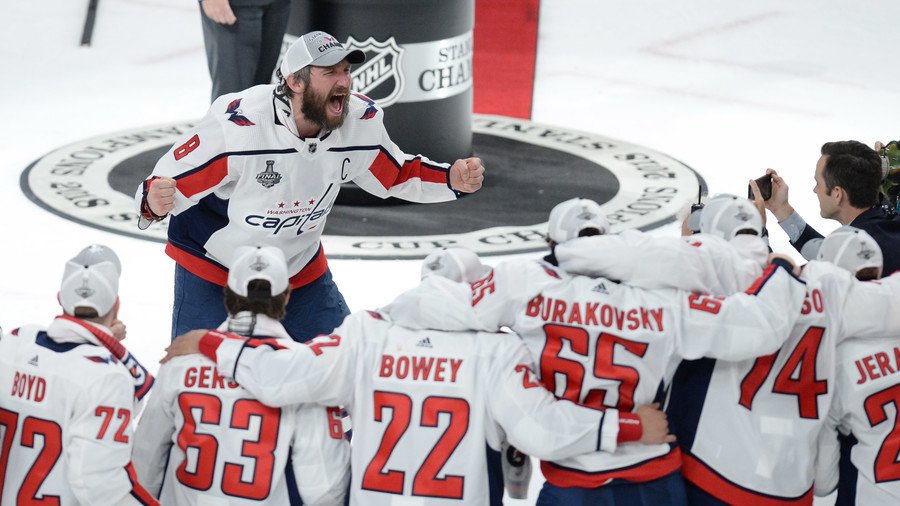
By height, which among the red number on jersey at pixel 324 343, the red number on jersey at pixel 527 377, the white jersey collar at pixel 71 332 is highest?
the white jersey collar at pixel 71 332

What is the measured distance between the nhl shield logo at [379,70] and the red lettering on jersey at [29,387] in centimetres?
374

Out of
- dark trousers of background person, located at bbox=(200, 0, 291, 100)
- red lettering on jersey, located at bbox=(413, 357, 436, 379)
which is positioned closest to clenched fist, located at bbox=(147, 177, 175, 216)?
Answer: red lettering on jersey, located at bbox=(413, 357, 436, 379)

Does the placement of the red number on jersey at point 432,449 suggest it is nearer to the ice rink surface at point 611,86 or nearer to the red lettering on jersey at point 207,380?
the red lettering on jersey at point 207,380

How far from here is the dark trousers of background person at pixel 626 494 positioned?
116 inches

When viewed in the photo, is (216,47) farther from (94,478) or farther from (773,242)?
(94,478)

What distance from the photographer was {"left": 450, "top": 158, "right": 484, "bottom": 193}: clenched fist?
3908mm

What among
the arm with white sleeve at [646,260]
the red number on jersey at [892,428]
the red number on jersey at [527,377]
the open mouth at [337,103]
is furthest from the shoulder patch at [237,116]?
the red number on jersey at [892,428]

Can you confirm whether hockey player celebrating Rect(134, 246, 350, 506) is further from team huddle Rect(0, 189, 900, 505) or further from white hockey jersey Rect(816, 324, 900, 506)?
white hockey jersey Rect(816, 324, 900, 506)

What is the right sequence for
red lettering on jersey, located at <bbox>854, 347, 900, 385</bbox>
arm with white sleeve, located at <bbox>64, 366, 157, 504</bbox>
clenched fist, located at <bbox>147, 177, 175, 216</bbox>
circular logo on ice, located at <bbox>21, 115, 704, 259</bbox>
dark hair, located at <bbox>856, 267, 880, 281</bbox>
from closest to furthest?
arm with white sleeve, located at <bbox>64, 366, 157, 504</bbox>
red lettering on jersey, located at <bbox>854, 347, 900, 385</bbox>
dark hair, located at <bbox>856, 267, 880, 281</bbox>
clenched fist, located at <bbox>147, 177, 175, 216</bbox>
circular logo on ice, located at <bbox>21, 115, 704, 259</bbox>

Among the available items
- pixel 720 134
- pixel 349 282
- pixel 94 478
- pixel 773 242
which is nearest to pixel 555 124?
pixel 720 134

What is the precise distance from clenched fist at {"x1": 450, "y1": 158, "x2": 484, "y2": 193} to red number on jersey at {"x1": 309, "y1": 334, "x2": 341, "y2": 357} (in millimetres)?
1107

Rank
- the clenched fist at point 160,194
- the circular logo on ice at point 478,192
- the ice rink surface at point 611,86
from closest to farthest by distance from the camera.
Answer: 1. the clenched fist at point 160,194
2. the circular logo on ice at point 478,192
3. the ice rink surface at point 611,86

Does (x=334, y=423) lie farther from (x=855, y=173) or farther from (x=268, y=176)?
(x=855, y=173)

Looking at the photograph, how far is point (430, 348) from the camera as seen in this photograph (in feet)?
9.45
